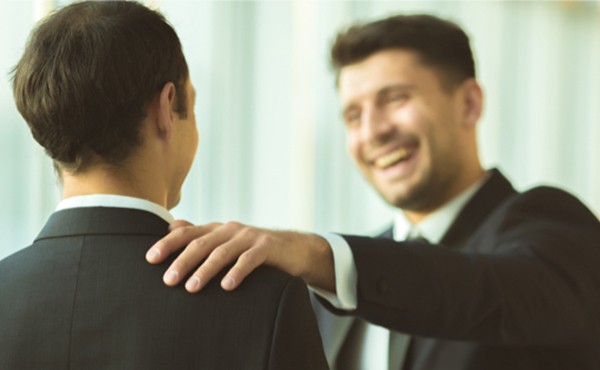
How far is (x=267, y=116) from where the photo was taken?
4.19 m

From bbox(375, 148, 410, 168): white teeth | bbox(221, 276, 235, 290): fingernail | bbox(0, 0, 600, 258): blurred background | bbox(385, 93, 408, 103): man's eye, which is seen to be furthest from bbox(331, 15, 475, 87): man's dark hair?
bbox(221, 276, 235, 290): fingernail

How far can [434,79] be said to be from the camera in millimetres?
2680

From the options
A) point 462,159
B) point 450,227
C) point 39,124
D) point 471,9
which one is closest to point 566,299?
point 450,227

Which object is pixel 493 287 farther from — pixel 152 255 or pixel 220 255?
pixel 152 255

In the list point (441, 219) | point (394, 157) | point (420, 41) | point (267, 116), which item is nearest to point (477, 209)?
point (441, 219)

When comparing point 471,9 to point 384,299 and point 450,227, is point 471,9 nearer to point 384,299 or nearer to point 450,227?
point 450,227

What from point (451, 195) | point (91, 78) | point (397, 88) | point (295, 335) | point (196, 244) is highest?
point (91, 78)

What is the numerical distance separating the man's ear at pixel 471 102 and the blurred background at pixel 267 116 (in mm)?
1352

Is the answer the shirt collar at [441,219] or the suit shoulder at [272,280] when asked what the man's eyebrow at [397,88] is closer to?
the shirt collar at [441,219]

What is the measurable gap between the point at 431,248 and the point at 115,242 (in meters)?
0.68

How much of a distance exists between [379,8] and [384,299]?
3448mm

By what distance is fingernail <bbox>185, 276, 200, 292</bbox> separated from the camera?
120 cm

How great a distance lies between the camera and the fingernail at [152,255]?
1218 mm

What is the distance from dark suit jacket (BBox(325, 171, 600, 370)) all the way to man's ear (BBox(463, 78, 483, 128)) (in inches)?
23.8
